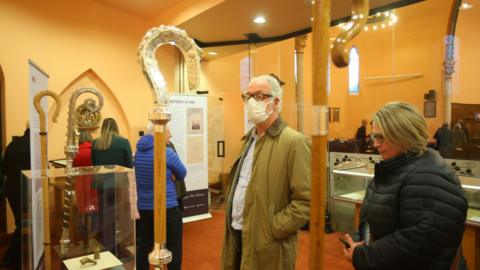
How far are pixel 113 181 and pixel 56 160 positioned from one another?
3.00m

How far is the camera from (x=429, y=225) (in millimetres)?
1140

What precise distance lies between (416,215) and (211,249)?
9.89ft

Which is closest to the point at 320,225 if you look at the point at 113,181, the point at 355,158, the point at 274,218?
the point at 274,218

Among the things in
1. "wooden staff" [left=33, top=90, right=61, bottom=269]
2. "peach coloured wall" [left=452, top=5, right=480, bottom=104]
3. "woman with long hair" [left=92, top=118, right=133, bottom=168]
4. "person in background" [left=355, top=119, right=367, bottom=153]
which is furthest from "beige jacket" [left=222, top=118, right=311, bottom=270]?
"peach coloured wall" [left=452, top=5, right=480, bottom=104]

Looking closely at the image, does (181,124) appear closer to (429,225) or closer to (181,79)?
(181,79)

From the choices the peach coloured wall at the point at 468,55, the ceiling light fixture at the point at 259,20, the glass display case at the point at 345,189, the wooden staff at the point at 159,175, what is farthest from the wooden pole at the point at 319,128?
the peach coloured wall at the point at 468,55

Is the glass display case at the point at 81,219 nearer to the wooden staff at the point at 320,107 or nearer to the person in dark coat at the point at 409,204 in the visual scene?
the person in dark coat at the point at 409,204

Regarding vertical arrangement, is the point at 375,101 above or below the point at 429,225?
above

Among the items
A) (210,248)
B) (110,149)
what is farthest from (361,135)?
(110,149)

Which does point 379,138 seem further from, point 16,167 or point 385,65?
point 385,65

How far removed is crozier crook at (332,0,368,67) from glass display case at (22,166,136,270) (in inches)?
65.3

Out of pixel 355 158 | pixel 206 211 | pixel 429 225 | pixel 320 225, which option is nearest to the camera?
pixel 320 225

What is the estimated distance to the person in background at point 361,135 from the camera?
15.7 ft

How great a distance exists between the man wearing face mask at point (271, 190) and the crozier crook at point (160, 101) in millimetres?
602
